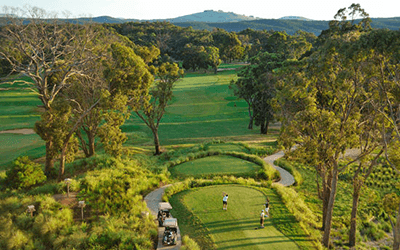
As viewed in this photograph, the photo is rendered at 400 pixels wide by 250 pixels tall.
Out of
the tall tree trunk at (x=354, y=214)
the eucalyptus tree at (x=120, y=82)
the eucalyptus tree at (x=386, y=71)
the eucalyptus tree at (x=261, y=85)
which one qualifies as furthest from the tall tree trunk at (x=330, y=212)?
the eucalyptus tree at (x=261, y=85)

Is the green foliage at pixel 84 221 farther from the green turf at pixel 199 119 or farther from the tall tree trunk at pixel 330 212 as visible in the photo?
the green turf at pixel 199 119

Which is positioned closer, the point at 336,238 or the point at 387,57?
the point at 387,57

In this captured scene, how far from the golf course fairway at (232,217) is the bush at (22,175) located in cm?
1054

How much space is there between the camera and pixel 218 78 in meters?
93.1

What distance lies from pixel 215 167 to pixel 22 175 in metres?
16.4

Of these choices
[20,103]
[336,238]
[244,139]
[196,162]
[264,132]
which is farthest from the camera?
[20,103]

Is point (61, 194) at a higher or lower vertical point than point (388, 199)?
lower

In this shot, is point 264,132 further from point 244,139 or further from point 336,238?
point 336,238

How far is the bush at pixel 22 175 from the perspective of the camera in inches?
822

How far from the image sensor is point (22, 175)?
20844 mm

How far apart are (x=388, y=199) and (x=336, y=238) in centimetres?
609

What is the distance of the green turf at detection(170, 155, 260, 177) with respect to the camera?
1063 inches

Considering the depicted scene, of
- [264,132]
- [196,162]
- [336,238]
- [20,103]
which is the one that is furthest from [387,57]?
[20,103]

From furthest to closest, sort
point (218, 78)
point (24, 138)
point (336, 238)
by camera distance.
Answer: point (218, 78) < point (24, 138) < point (336, 238)
